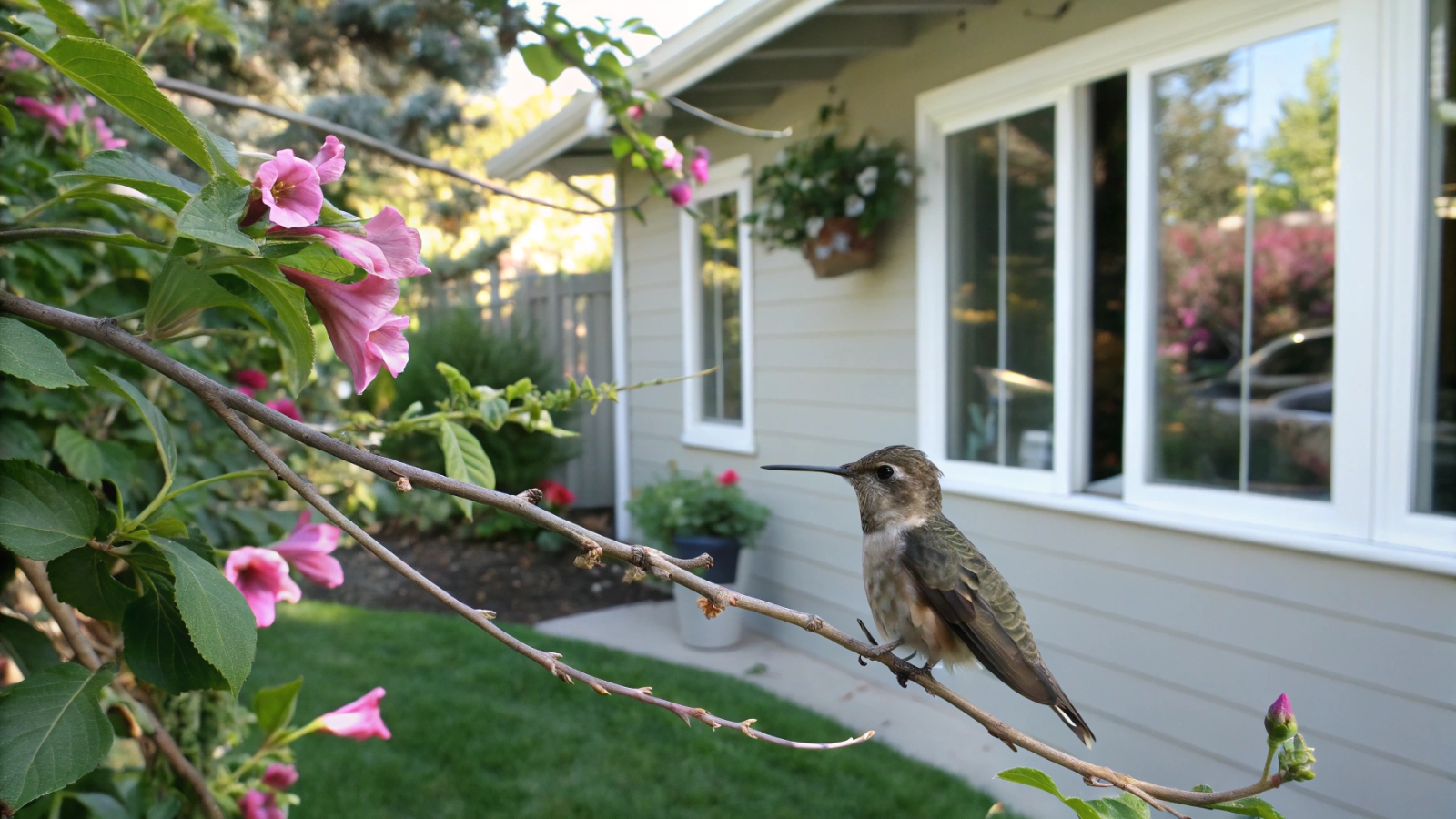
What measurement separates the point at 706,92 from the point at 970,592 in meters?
4.36

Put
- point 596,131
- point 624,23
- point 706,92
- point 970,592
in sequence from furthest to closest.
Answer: point 706,92 < point 596,131 < point 624,23 < point 970,592

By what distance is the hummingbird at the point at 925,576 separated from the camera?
1.07 m

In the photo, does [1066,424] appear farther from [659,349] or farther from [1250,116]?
[659,349]

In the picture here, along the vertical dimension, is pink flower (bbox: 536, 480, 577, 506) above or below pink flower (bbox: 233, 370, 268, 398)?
below

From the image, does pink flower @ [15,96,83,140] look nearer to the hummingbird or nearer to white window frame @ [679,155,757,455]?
the hummingbird

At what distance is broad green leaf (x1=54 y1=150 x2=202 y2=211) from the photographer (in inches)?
22.7

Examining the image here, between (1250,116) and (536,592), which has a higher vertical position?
(1250,116)

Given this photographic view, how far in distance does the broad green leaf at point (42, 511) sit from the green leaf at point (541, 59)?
1.19m

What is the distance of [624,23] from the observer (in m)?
1.67

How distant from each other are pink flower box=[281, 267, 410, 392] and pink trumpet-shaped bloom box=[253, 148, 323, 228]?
0.18 ft

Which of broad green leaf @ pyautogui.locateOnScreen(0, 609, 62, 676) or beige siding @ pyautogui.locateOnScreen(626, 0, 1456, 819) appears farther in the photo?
beige siding @ pyautogui.locateOnScreen(626, 0, 1456, 819)

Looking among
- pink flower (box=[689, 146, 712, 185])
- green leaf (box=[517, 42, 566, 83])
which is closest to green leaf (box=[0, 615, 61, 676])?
green leaf (box=[517, 42, 566, 83])

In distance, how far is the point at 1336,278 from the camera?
273 cm

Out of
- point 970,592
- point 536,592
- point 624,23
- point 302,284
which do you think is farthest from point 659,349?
point 302,284
